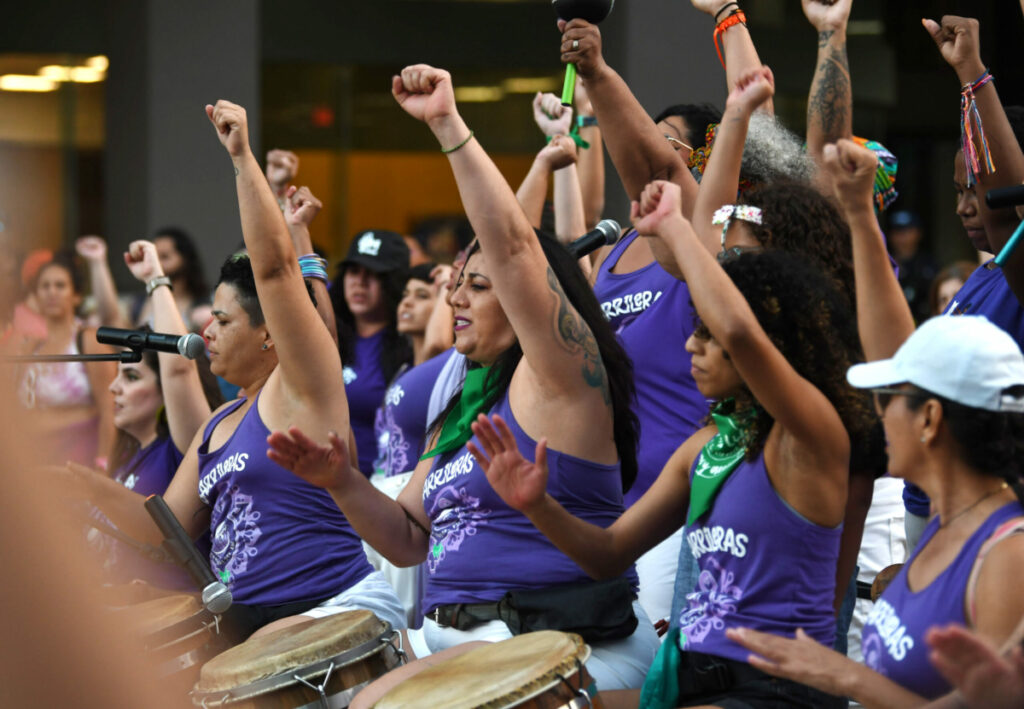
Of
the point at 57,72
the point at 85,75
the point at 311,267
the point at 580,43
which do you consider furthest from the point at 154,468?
the point at 57,72

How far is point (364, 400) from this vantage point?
19.4 ft

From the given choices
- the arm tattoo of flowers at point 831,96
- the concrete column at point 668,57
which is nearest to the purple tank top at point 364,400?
the arm tattoo of flowers at point 831,96

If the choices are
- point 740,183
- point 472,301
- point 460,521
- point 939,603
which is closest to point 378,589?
point 460,521

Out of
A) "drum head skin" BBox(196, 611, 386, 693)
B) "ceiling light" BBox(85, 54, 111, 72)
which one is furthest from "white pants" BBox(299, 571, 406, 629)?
"ceiling light" BBox(85, 54, 111, 72)

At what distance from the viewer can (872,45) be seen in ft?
35.8

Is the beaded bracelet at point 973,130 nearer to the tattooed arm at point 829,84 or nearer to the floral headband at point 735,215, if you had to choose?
the tattooed arm at point 829,84

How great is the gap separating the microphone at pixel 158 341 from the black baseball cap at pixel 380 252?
8.09 ft

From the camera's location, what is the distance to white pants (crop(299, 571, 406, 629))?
3660 mm

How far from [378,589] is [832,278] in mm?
1659

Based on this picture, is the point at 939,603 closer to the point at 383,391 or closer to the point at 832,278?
the point at 832,278

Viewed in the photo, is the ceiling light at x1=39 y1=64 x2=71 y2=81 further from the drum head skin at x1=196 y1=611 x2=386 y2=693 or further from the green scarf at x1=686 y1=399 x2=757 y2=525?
the green scarf at x1=686 y1=399 x2=757 y2=525

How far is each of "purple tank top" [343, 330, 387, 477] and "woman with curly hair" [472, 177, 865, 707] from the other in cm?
306

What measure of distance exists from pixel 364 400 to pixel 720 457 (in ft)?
10.9

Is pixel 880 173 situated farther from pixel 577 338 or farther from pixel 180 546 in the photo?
pixel 180 546
